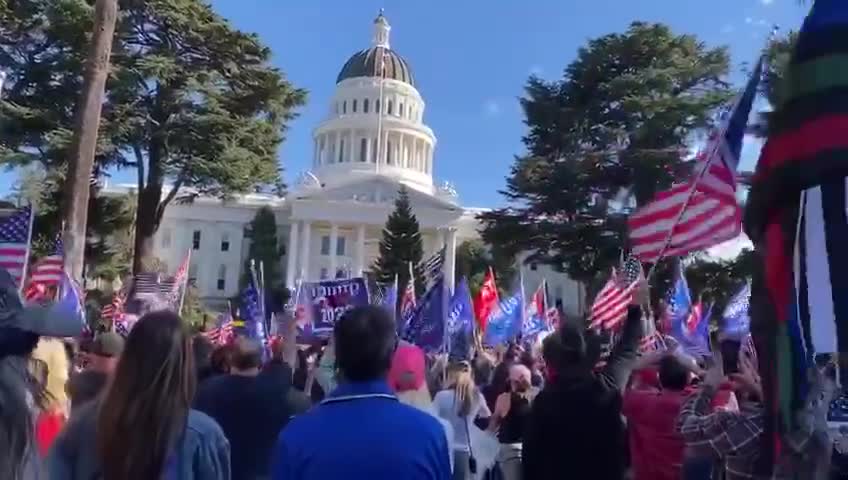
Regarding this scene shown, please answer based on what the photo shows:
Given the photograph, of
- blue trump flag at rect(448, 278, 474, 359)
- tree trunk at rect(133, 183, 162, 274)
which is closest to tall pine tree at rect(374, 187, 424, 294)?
tree trunk at rect(133, 183, 162, 274)

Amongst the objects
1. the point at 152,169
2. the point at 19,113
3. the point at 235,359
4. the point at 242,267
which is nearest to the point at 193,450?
the point at 235,359

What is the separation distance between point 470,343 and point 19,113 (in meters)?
14.2

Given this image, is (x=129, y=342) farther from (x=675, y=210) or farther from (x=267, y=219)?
(x=267, y=219)

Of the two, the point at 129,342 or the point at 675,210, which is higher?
the point at 675,210

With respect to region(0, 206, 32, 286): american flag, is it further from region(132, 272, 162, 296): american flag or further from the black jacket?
region(132, 272, 162, 296): american flag

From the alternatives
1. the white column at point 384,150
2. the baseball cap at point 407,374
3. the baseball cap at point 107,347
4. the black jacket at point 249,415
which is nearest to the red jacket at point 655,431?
the baseball cap at point 407,374

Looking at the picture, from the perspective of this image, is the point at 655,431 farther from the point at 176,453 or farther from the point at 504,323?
the point at 504,323

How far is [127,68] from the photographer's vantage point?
23.5 metres

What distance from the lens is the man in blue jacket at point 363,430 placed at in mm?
2578

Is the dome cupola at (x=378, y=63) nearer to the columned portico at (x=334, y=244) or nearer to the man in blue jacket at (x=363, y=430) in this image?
the columned portico at (x=334, y=244)

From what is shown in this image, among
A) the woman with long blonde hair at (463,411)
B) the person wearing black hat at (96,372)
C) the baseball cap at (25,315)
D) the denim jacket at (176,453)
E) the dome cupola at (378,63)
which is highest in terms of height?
the dome cupola at (378,63)

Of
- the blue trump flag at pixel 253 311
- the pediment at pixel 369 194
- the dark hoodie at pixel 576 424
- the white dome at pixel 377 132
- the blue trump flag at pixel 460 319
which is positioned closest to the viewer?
the dark hoodie at pixel 576 424

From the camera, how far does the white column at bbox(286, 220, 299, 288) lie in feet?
225

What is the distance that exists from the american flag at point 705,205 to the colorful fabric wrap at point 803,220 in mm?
3559
